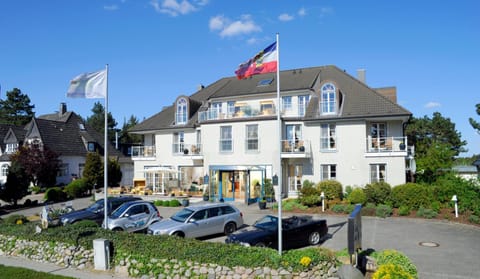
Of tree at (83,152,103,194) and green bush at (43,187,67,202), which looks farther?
tree at (83,152,103,194)

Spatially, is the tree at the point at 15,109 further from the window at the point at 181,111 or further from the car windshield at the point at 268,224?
the car windshield at the point at 268,224

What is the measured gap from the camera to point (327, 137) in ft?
90.3

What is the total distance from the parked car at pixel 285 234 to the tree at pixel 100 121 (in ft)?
242

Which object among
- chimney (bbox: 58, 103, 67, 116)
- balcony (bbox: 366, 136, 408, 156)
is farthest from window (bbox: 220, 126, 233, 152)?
chimney (bbox: 58, 103, 67, 116)

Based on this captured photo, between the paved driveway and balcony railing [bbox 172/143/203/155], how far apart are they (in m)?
10.7

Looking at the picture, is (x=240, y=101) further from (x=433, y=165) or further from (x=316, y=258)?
(x=316, y=258)

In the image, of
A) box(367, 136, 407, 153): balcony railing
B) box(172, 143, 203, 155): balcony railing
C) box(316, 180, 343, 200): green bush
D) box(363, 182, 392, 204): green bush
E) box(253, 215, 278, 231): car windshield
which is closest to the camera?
box(253, 215, 278, 231): car windshield

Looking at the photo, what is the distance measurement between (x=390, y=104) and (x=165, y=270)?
844 inches

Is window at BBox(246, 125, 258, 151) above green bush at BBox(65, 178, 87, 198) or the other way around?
above

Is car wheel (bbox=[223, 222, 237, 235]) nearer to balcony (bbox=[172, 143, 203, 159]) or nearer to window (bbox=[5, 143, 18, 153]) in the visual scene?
balcony (bbox=[172, 143, 203, 159])

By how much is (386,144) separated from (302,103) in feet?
23.1

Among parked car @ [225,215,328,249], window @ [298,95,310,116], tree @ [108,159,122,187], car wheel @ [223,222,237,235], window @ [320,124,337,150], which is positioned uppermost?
window @ [298,95,310,116]

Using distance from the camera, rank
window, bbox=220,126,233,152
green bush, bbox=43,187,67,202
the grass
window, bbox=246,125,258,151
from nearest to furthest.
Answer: the grass < window, bbox=246,125,258,151 < window, bbox=220,126,233,152 < green bush, bbox=43,187,67,202

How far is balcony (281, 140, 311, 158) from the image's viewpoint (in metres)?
26.9
